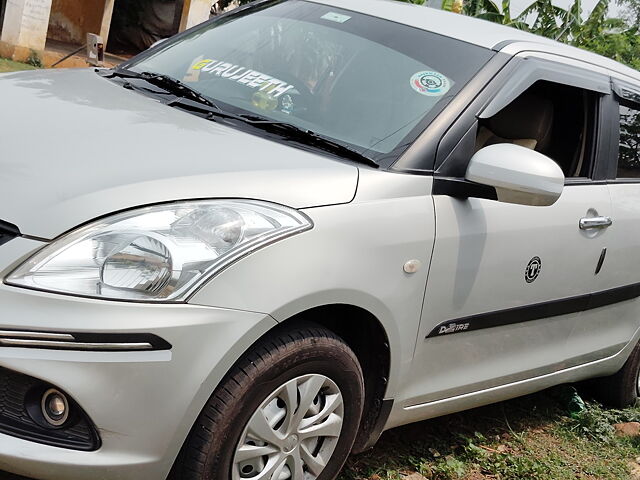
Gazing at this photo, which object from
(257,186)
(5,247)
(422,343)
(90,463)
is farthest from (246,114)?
(90,463)

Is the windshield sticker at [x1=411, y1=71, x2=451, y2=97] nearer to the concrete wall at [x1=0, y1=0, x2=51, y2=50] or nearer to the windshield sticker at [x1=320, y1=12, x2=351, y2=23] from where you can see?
the windshield sticker at [x1=320, y1=12, x2=351, y2=23]

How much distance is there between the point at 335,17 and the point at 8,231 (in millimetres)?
1946

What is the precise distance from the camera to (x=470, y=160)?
3.33 m

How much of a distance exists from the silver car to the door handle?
0.03ft

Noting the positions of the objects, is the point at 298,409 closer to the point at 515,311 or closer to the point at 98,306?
the point at 98,306

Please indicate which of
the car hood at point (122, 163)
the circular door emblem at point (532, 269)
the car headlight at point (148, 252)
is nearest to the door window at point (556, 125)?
the circular door emblem at point (532, 269)

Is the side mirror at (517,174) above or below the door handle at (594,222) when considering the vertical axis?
above

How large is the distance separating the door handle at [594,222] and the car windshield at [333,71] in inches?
31.6

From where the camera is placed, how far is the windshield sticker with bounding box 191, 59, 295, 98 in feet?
11.9

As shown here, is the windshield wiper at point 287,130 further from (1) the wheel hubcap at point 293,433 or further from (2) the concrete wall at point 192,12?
(2) the concrete wall at point 192,12

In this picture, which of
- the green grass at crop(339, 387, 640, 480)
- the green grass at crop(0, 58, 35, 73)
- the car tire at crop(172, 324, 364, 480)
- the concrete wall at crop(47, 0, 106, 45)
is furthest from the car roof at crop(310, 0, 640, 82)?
the concrete wall at crop(47, 0, 106, 45)

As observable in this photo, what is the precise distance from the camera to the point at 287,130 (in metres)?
3.32

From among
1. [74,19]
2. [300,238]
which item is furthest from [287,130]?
[74,19]

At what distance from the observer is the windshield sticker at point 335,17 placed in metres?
3.96
